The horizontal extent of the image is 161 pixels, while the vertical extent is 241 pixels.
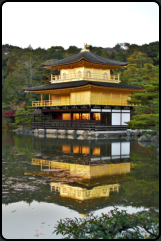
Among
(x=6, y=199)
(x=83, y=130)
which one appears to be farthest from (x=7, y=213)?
(x=83, y=130)

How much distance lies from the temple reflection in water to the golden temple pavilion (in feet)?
57.6

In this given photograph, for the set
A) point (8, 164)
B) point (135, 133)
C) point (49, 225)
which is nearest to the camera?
point (49, 225)

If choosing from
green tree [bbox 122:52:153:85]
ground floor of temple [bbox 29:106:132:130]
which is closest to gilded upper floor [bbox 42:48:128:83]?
green tree [bbox 122:52:153:85]

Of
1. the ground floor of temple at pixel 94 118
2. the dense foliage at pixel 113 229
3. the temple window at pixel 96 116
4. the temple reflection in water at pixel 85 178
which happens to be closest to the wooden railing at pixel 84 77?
the ground floor of temple at pixel 94 118

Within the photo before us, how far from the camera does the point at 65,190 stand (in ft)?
25.7

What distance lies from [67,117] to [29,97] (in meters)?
15.5

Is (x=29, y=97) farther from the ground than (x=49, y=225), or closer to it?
farther from the ground

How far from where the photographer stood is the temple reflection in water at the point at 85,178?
23.2 ft

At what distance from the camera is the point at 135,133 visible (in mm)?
29719

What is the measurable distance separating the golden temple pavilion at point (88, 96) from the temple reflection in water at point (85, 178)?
17.6 metres

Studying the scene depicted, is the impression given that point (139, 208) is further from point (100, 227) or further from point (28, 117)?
point (28, 117)

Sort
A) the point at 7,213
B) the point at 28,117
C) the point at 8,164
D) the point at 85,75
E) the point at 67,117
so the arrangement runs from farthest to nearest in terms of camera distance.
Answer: the point at 28,117 → the point at 67,117 → the point at 85,75 → the point at 8,164 → the point at 7,213

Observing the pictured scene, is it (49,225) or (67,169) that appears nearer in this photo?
(49,225)

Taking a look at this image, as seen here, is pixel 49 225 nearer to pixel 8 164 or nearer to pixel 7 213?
pixel 7 213
